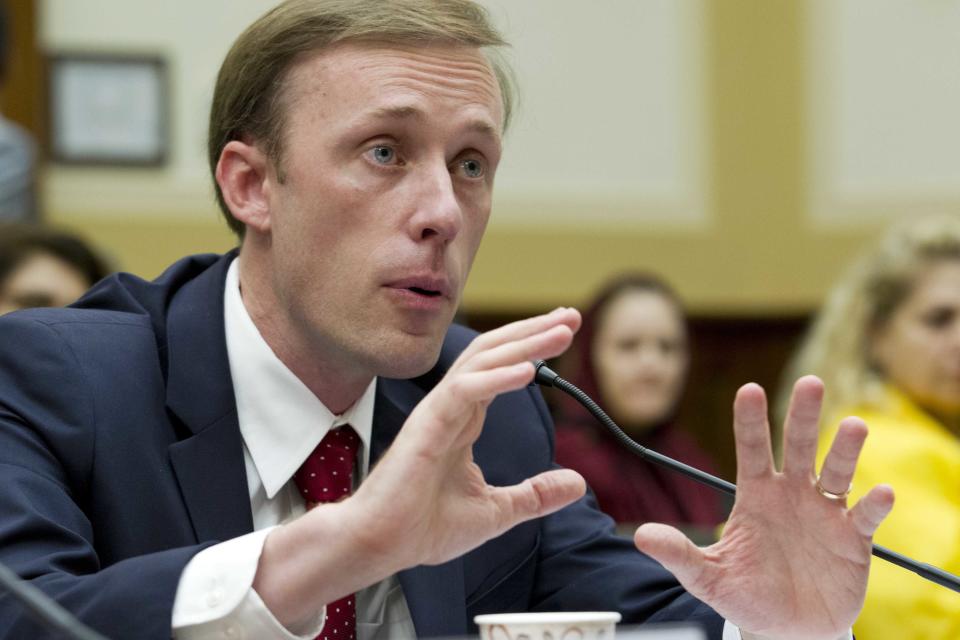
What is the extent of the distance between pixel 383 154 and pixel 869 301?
207 centimetres

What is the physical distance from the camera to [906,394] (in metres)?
3.44

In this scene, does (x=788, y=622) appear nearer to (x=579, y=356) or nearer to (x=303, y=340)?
(x=303, y=340)

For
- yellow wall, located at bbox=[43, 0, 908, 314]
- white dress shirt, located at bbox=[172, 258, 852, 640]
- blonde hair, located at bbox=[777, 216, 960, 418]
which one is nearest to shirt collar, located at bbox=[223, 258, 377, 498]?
white dress shirt, located at bbox=[172, 258, 852, 640]

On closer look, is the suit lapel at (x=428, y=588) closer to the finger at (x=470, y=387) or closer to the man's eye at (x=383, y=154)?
the man's eye at (x=383, y=154)

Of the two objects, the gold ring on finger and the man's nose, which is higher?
the man's nose

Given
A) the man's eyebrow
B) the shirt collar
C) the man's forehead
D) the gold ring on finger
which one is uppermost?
the man's forehead

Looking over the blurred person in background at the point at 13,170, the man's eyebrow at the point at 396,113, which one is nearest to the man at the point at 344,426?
the man's eyebrow at the point at 396,113

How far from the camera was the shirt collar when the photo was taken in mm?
1812

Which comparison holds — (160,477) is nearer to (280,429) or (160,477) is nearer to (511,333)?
(280,429)

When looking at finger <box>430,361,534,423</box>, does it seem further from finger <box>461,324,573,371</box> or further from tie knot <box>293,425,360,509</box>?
tie knot <box>293,425,360,509</box>

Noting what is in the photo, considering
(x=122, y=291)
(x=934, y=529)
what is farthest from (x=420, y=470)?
(x=934, y=529)

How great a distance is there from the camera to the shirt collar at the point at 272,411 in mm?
1812

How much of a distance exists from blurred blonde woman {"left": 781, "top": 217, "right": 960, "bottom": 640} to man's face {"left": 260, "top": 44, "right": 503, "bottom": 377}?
1.51 metres

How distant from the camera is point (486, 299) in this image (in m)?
5.13
